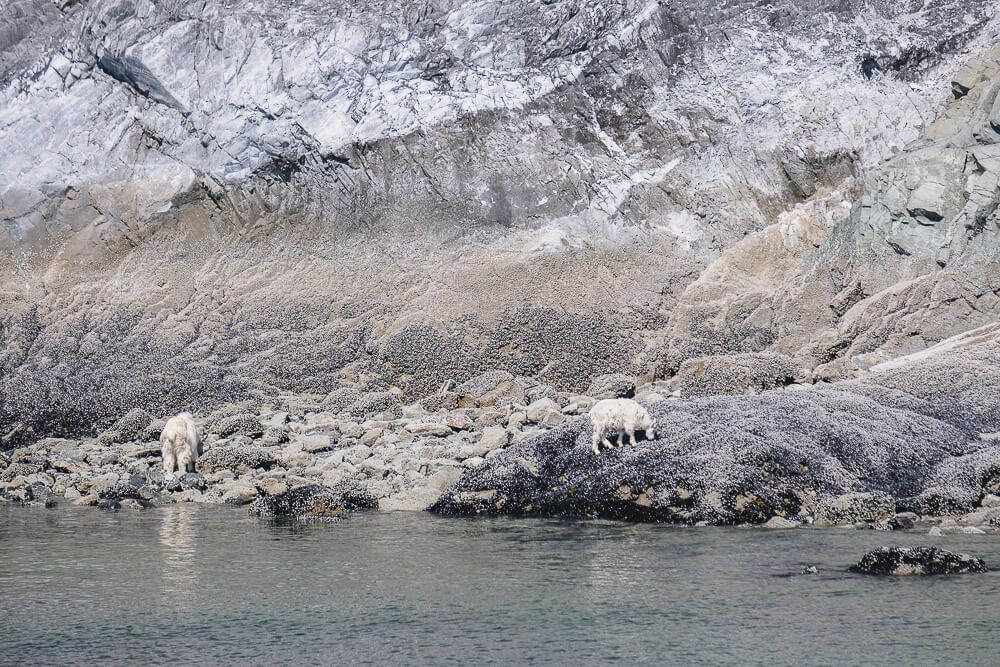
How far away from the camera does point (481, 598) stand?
9.83m

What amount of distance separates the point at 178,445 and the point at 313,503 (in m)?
4.42

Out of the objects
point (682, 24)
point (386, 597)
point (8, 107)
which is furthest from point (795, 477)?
point (8, 107)

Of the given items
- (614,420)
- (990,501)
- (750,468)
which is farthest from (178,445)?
(990,501)

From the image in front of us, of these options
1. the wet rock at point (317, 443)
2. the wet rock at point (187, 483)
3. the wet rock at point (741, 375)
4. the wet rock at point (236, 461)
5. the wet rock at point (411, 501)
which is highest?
the wet rock at point (741, 375)

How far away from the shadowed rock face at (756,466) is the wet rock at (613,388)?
6.68m

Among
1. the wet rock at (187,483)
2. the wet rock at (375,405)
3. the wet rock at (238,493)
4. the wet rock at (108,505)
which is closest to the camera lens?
the wet rock at (108,505)

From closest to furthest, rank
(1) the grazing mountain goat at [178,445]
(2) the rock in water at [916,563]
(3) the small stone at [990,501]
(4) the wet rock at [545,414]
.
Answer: (2) the rock in water at [916,563] → (3) the small stone at [990,501] → (1) the grazing mountain goat at [178,445] → (4) the wet rock at [545,414]

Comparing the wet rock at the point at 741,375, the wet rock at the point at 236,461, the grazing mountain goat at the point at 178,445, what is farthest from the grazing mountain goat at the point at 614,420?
the grazing mountain goat at the point at 178,445

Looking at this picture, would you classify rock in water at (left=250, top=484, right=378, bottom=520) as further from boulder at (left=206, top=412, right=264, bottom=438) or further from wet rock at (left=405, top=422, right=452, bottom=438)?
boulder at (left=206, top=412, right=264, bottom=438)

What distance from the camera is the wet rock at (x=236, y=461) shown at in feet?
61.1

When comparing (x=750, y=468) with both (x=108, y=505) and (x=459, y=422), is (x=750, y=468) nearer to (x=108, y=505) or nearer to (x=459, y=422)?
(x=459, y=422)

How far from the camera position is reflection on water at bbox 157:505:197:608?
33.2 ft

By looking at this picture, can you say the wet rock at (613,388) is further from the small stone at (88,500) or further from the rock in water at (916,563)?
the rock in water at (916,563)

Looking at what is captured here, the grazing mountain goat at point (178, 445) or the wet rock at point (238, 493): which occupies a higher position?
the grazing mountain goat at point (178, 445)
